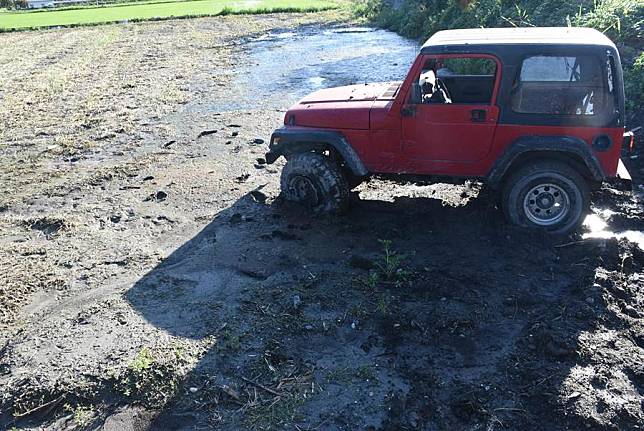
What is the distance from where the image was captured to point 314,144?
23.9 feet

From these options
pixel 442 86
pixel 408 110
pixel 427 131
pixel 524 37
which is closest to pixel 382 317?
pixel 427 131

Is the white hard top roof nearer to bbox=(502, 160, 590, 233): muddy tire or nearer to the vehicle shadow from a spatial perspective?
bbox=(502, 160, 590, 233): muddy tire

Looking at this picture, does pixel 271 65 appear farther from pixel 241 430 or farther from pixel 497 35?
pixel 241 430

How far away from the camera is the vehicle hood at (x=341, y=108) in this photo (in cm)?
683

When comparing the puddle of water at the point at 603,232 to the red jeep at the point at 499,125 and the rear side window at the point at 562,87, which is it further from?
the rear side window at the point at 562,87

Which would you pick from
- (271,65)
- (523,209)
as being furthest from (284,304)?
(271,65)

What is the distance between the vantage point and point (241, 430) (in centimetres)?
421

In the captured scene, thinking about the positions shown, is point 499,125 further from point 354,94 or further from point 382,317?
point 382,317

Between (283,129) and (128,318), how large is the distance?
305 cm

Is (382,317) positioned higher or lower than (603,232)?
lower

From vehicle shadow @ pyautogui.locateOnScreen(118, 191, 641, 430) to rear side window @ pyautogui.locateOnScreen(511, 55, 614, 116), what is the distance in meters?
1.39

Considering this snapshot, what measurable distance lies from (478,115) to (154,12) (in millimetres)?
39635

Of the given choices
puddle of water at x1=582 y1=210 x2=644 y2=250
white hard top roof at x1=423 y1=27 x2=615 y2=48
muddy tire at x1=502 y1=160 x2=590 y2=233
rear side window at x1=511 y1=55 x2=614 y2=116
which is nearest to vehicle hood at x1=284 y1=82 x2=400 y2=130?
white hard top roof at x1=423 y1=27 x2=615 y2=48

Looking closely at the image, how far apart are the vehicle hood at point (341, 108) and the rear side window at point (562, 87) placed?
1492mm
